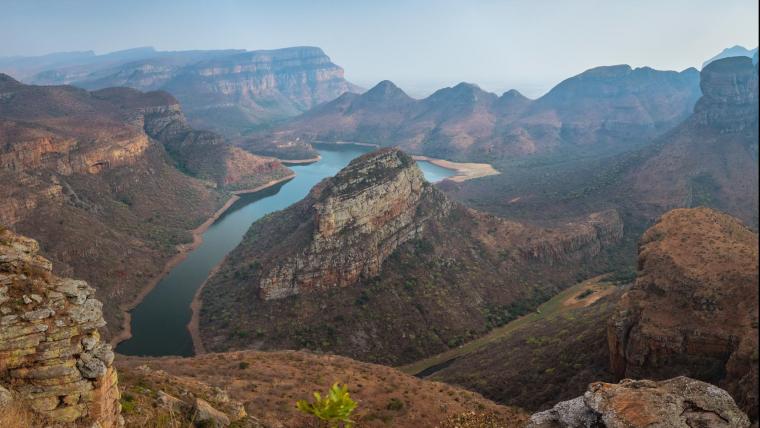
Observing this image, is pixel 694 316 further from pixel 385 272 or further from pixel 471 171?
pixel 471 171

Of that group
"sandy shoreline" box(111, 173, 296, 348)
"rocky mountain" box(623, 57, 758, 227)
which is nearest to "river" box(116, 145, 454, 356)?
"sandy shoreline" box(111, 173, 296, 348)

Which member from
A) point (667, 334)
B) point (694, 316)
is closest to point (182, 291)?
point (667, 334)

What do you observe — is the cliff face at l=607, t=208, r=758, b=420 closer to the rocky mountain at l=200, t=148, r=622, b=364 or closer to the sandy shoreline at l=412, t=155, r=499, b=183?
the rocky mountain at l=200, t=148, r=622, b=364

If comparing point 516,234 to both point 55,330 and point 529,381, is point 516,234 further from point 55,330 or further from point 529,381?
point 55,330

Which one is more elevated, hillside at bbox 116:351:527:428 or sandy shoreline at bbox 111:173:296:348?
hillside at bbox 116:351:527:428

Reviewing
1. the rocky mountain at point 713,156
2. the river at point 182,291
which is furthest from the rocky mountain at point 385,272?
the rocky mountain at point 713,156
